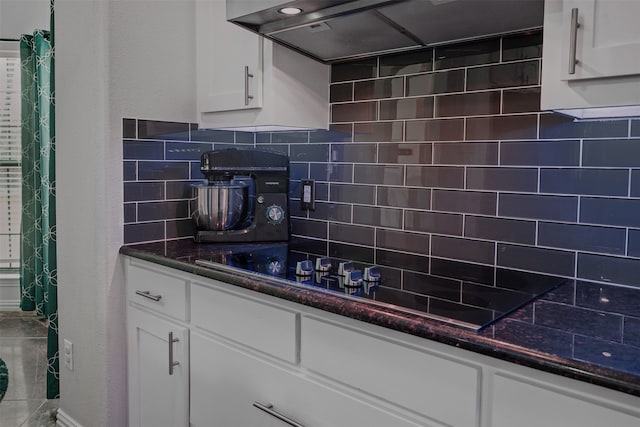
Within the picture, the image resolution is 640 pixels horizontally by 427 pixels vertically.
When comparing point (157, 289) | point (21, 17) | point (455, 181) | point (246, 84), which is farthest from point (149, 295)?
point (21, 17)

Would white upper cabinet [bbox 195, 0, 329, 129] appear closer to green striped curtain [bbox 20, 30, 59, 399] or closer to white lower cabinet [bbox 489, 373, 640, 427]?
white lower cabinet [bbox 489, 373, 640, 427]

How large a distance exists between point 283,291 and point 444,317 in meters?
0.43

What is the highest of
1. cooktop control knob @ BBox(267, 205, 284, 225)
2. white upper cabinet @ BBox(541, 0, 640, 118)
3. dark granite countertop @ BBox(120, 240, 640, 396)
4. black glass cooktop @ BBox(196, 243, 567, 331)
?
white upper cabinet @ BBox(541, 0, 640, 118)

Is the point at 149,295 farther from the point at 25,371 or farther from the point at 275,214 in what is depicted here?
the point at 25,371

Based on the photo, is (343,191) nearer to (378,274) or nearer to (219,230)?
(219,230)

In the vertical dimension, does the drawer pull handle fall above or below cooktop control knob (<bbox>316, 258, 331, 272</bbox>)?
below

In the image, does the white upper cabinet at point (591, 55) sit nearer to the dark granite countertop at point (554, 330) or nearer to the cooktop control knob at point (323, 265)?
the dark granite countertop at point (554, 330)

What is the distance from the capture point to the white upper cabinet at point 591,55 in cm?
109

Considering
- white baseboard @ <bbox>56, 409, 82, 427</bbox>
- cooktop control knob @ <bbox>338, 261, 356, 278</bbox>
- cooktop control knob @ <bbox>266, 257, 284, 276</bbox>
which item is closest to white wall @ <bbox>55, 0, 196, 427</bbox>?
white baseboard @ <bbox>56, 409, 82, 427</bbox>

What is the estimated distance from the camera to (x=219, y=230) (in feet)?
6.87

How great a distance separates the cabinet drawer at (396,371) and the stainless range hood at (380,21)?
0.86 m

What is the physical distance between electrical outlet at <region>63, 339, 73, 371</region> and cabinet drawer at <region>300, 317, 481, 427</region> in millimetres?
1366

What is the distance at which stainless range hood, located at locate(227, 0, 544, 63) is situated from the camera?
1.41 m

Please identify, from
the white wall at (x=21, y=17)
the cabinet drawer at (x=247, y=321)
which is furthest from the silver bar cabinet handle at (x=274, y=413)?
the white wall at (x=21, y=17)
